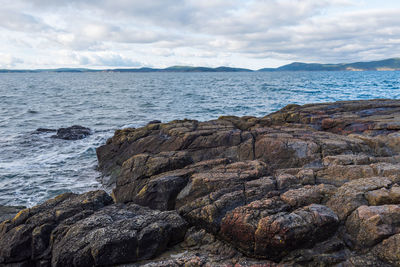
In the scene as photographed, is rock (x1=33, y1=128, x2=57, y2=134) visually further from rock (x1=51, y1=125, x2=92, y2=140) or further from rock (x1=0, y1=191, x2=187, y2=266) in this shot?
rock (x1=0, y1=191, x2=187, y2=266)

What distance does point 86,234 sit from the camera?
25.2ft

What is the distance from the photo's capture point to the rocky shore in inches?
261

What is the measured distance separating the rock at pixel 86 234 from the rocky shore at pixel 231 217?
0.03 meters

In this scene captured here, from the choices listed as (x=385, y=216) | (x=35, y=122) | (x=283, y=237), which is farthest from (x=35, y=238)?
(x=35, y=122)

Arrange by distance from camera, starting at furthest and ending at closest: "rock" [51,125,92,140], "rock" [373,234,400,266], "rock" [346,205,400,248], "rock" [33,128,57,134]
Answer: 1. "rock" [33,128,57,134]
2. "rock" [51,125,92,140]
3. "rock" [346,205,400,248]
4. "rock" [373,234,400,266]

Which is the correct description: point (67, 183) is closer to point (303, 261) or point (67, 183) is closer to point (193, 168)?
point (193, 168)

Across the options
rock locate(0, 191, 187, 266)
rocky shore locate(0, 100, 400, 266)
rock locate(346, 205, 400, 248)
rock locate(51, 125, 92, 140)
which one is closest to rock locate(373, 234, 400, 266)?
rocky shore locate(0, 100, 400, 266)

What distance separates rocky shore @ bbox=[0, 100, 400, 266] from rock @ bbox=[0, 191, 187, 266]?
3 cm

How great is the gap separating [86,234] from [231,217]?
4032 mm

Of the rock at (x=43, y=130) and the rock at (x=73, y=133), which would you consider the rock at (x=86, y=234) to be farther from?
the rock at (x=43, y=130)

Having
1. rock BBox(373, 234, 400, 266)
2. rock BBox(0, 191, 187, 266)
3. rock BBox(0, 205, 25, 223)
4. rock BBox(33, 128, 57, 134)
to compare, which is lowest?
rock BBox(33, 128, 57, 134)

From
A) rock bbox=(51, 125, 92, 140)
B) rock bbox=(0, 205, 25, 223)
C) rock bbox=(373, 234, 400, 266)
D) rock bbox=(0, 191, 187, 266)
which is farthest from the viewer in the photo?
rock bbox=(51, 125, 92, 140)

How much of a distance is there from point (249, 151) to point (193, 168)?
152 inches

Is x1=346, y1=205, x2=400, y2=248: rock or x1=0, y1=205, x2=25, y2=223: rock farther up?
x1=346, y1=205, x2=400, y2=248: rock
